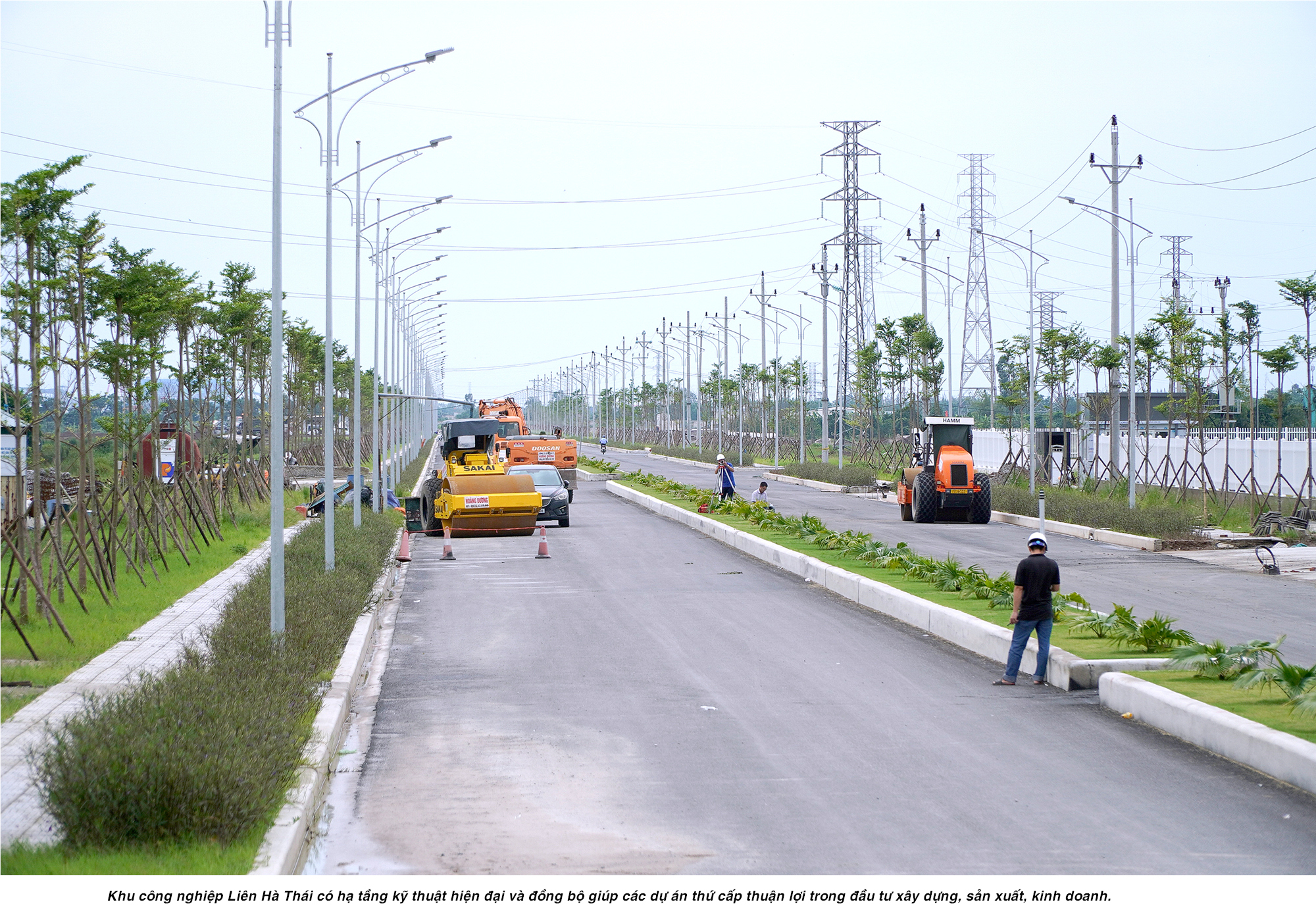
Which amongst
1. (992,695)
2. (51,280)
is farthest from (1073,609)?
(51,280)

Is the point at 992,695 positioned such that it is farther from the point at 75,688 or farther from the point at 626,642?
the point at 75,688

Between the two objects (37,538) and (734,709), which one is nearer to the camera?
(734,709)

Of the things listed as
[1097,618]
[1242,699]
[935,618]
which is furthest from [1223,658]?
[935,618]

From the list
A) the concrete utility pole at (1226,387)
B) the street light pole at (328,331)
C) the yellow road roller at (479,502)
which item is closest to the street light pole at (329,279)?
the street light pole at (328,331)

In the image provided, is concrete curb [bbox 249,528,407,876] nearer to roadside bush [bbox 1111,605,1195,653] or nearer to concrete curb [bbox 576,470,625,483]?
roadside bush [bbox 1111,605,1195,653]

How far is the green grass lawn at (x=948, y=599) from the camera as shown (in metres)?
13.6

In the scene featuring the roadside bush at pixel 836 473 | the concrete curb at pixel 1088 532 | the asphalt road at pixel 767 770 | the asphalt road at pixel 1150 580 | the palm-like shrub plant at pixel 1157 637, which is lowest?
the asphalt road at pixel 767 770

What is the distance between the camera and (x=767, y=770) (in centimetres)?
957

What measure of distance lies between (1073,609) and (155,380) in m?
18.3

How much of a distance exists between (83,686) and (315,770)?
14.4ft

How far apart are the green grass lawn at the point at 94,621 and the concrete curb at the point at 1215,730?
9.55 m

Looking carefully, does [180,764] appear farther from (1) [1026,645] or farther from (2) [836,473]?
(2) [836,473]

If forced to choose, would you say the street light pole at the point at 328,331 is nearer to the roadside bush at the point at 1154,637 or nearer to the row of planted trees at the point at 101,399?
the row of planted trees at the point at 101,399

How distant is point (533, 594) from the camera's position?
69.3 feet
